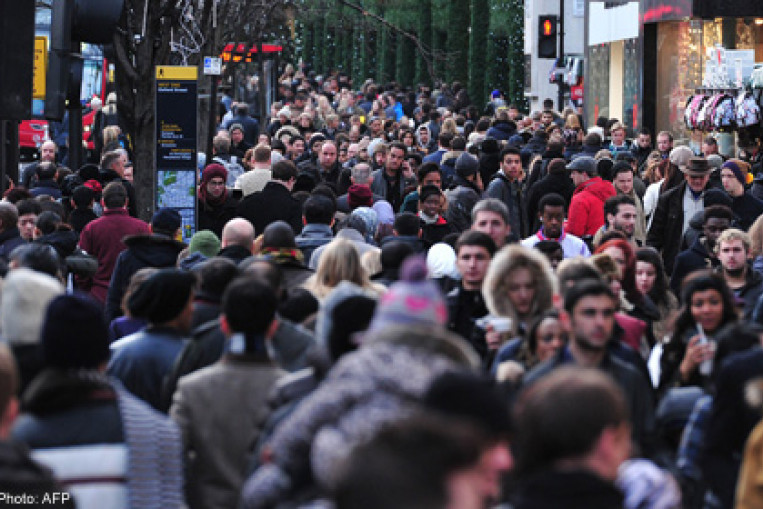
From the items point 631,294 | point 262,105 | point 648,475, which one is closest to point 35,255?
point 631,294

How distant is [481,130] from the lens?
25.7m

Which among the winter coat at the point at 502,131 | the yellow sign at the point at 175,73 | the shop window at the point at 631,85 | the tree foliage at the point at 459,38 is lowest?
the yellow sign at the point at 175,73

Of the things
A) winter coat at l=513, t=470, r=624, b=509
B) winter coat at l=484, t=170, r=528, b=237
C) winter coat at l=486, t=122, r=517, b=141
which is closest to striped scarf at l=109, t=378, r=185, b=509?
winter coat at l=513, t=470, r=624, b=509

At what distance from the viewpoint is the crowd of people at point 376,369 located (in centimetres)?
437

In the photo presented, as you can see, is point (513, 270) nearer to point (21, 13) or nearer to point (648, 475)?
point (648, 475)

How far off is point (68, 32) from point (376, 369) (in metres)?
Result: 9.03

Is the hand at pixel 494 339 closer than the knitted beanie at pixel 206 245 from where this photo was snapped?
Yes

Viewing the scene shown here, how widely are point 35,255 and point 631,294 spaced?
352 centimetres


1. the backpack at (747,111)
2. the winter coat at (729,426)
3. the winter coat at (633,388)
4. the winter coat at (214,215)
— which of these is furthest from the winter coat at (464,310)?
the backpack at (747,111)

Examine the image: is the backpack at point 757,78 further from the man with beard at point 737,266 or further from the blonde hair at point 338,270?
the blonde hair at point 338,270

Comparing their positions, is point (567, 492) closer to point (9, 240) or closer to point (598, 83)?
point (9, 240)

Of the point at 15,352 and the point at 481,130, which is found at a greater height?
the point at 481,130

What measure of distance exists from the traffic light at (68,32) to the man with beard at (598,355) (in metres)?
6.61

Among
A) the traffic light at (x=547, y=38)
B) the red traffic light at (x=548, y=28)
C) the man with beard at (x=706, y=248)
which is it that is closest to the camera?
the man with beard at (x=706, y=248)
